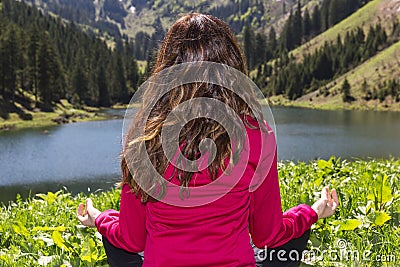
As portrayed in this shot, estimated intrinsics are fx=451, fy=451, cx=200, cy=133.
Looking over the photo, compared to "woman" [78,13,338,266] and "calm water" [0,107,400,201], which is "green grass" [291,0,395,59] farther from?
"woman" [78,13,338,266]

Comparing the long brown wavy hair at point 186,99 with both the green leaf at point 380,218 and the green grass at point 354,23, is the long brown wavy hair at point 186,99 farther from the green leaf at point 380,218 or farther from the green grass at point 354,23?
the green grass at point 354,23

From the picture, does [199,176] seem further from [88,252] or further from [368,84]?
[368,84]

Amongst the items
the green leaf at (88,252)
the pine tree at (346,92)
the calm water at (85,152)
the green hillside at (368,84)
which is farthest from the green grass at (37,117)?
the pine tree at (346,92)

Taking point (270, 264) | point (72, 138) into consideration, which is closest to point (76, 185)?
point (270, 264)

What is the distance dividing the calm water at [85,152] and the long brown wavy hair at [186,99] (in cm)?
1464

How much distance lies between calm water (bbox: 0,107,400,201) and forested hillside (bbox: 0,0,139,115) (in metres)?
10.4

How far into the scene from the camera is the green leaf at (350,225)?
11.4 feet

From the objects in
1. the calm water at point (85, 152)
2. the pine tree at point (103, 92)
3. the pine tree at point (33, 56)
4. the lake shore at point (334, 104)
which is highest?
the pine tree at point (33, 56)

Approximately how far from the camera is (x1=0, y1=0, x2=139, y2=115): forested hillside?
243 ft

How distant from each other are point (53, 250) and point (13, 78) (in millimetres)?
75828

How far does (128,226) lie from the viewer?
2.75 metres

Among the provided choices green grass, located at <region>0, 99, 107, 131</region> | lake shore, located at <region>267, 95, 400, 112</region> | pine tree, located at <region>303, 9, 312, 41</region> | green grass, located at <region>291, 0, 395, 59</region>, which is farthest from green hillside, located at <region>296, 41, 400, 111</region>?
green grass, located at <region>0, 99, 107, 131</region>

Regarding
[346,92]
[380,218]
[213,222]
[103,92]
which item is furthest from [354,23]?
[213,222]

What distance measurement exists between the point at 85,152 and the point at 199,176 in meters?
35.4
